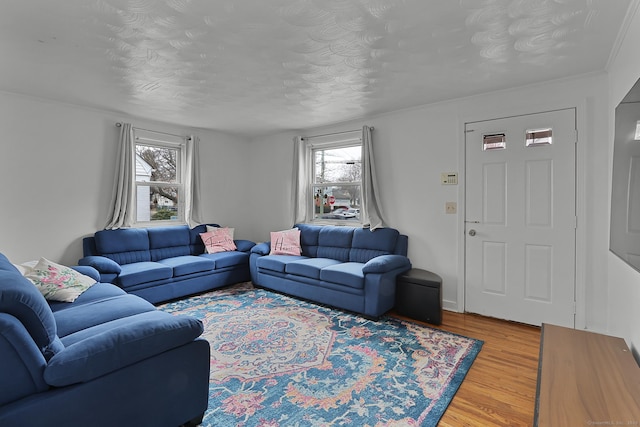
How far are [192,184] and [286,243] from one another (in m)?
1.82

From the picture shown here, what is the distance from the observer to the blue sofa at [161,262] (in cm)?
369

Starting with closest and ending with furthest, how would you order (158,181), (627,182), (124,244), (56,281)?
1. (627,182)
2. (56,281)
3. (124,244)
4. (158,181)

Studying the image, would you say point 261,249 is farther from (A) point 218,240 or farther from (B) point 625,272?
(B) point 625,272

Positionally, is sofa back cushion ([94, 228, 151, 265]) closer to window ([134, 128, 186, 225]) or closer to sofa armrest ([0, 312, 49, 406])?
window ([134, 128, 186, 225])

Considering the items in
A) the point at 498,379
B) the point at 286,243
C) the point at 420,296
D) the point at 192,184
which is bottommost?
the point at 498,379

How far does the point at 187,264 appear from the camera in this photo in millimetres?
4188

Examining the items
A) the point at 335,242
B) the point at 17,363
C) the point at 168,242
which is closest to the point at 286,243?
the point at 335,242

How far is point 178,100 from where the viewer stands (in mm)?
3715

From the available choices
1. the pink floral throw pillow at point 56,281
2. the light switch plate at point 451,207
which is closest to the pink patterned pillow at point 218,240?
the pink floral throw pillow at point 56,281

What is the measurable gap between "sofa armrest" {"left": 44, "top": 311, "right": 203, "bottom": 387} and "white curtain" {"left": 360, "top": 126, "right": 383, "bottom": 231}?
291 centimetres

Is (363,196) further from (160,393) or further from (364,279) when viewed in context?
(160,393)

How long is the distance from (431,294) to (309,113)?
2707 millimetres

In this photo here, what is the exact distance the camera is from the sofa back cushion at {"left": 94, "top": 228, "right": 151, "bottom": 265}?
157 inches

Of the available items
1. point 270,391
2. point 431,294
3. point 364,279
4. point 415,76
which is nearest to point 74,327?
point 270,391
